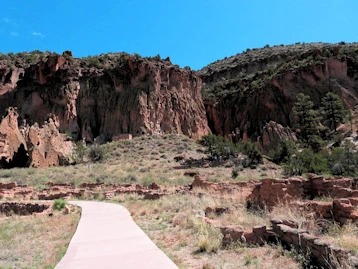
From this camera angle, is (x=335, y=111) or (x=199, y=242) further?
(x=335, y=111)

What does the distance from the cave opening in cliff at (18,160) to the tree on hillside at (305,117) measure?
37.7 metres

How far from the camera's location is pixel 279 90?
189ft

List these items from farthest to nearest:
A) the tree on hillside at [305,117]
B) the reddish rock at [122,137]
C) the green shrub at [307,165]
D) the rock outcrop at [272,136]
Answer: the reddish rock at [122,137] < the tree on hillside at [305,117] < the rock outcrop at [272,136] < the green shrub at [307,165]

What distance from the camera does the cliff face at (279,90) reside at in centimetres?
5331

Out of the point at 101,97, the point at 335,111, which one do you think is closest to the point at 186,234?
the point at 335,111

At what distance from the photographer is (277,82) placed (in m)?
57.8

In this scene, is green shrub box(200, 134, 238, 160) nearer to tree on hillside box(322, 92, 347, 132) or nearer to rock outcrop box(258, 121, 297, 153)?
rock outcrop box(258, 121, 297, 153)

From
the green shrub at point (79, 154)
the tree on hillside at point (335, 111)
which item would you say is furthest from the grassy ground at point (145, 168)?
the tree on hillside at point (335, 111)

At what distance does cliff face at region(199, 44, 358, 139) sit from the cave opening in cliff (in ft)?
127

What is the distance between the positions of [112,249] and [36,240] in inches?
129

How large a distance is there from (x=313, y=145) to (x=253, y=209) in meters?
33.1

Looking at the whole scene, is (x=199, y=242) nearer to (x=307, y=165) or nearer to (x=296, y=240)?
(x=296, y=240)

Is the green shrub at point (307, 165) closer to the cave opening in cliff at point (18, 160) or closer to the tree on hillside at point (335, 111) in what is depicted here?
the tree on hillside at point (335, 111)

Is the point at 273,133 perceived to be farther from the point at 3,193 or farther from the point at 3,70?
the point at 3,70
